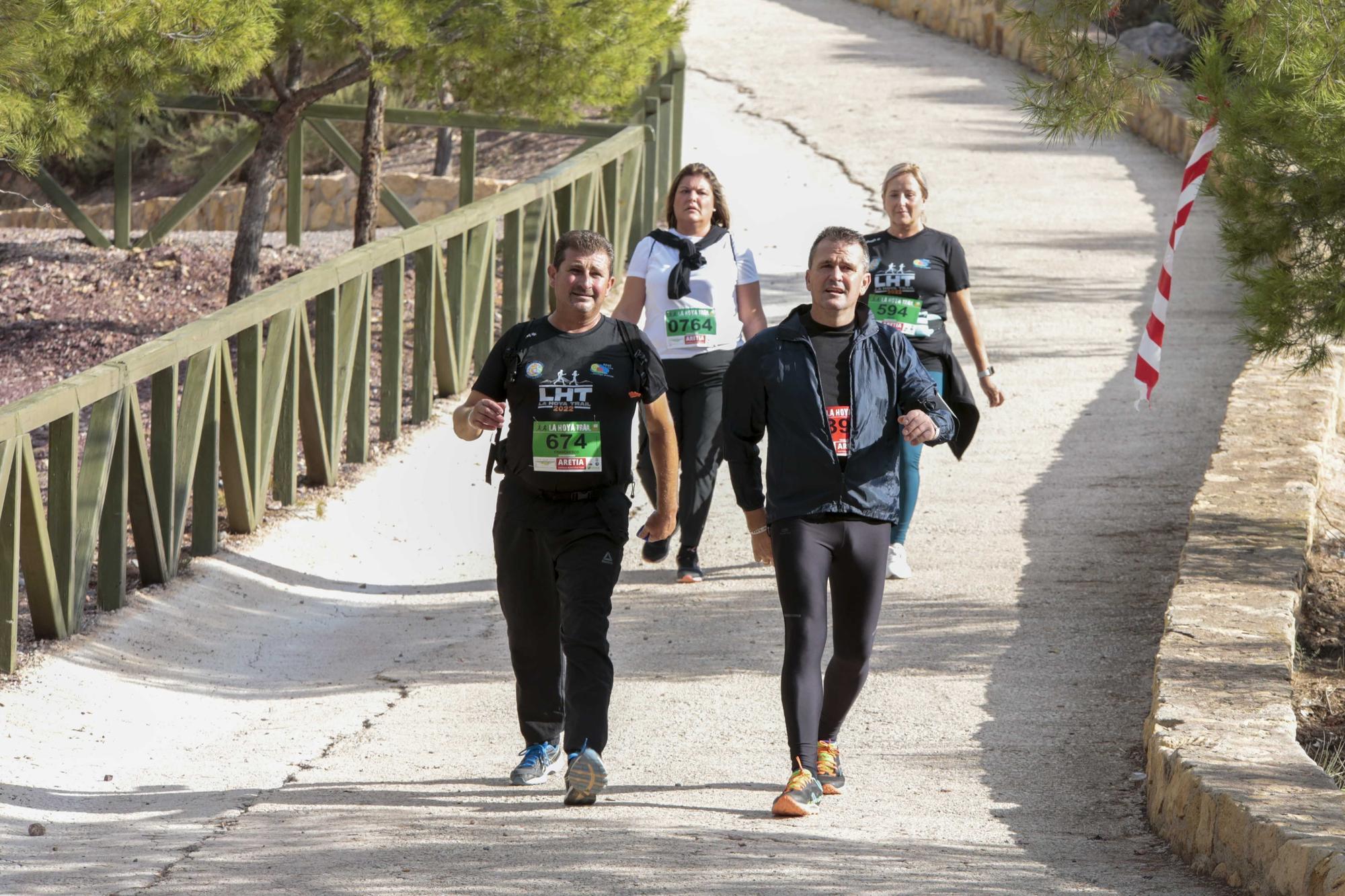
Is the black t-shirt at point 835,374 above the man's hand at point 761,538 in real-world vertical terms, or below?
above

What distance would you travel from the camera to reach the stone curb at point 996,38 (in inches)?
749

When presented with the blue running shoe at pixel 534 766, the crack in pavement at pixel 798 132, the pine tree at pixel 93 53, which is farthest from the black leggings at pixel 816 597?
the crack in pavement at pixel 798 132

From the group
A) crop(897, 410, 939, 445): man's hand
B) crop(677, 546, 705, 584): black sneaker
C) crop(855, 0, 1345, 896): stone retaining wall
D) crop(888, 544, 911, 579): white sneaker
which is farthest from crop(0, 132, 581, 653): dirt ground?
crop(897, 410, 939, 445): man's hand

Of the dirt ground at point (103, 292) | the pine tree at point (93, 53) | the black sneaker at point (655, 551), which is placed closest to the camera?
→ the pine tree at point (93, 53)

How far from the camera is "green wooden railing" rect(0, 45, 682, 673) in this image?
20.5 ft

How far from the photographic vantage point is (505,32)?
37.6 feet

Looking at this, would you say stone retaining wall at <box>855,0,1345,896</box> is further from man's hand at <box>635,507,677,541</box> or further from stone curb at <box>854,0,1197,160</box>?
stone curb at <box>854,0,1197,160</box>

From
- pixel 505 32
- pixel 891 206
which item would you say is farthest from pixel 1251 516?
pixel 505 32

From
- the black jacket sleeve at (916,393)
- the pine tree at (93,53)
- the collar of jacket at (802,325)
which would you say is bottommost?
the black jacket sleeve at (916,393)

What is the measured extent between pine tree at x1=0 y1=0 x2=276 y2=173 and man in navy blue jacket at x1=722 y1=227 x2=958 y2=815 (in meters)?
3.76

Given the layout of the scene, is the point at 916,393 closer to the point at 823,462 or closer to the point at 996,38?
the point at 823,462

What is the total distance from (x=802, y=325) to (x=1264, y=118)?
7.49 feet

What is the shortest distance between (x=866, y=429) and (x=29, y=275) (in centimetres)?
1201

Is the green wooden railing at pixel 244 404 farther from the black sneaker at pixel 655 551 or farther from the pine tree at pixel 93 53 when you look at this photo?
the black sneaker at pixel 655 551
